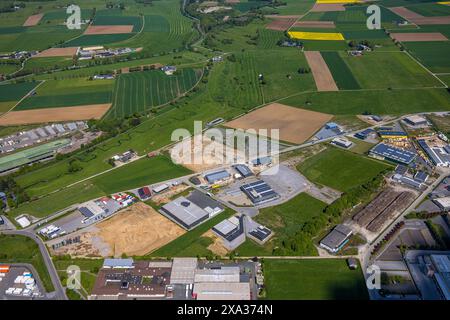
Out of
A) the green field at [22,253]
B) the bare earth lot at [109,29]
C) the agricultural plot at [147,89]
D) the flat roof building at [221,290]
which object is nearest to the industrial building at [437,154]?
the flat roof building at [221,290]

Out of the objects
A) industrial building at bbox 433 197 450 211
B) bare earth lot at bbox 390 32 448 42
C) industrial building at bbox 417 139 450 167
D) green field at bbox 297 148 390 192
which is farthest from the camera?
bare earth lot at bbox 390 32 448 42

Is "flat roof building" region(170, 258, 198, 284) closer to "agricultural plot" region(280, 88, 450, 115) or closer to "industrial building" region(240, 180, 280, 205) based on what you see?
"industrial building" region(240, 180, 280, 205)

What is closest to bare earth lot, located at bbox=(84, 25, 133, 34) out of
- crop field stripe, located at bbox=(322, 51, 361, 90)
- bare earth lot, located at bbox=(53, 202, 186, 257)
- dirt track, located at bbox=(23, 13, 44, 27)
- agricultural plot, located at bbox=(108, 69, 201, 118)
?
dirt track, located at bbox=(23, 13, 44, 27)

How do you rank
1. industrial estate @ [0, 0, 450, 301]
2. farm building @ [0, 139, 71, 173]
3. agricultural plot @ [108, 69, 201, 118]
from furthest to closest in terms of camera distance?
agricultural plot @ [108, 69, 201, 118] → farm building @ [0, 139, 71, 173] → industrial estate @ [0, 0, 450, 301]

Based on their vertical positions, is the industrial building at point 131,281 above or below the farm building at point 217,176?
below

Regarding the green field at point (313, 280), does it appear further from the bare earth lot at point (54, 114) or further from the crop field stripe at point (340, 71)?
the crop field stripe at point (340, 71)

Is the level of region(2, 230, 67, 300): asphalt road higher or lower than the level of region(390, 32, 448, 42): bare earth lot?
lower
